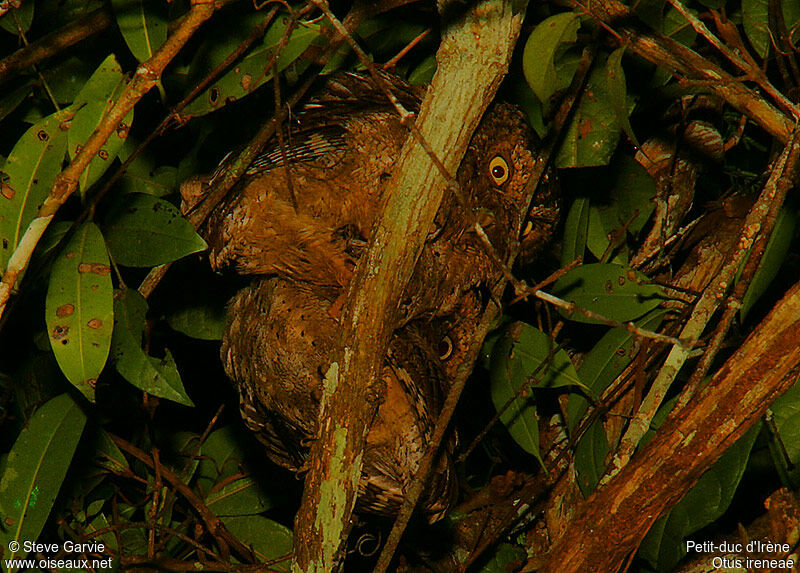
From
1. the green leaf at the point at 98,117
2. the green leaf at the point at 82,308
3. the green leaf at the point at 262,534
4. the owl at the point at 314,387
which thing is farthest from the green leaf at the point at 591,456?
the green leaf at the point at 98,117

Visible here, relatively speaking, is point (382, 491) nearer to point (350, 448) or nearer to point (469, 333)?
point (350, 448)

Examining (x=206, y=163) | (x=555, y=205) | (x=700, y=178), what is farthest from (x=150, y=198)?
(x=700, y=178)

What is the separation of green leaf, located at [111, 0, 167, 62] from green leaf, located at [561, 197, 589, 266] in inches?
33.9

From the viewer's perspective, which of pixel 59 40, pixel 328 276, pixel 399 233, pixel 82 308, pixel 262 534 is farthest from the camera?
pixel 262 534

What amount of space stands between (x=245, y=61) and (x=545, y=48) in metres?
0.50

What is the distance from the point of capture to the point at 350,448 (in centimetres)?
94

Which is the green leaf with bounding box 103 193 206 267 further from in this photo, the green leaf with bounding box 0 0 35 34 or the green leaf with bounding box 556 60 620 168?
the green leaf with bounding box 556 60 620 168

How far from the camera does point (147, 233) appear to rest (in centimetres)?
113

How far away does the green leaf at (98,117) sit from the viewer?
108 cm

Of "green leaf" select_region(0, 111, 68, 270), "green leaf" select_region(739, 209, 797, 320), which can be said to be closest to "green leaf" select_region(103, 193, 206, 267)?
"green leaf" select_region(0, 111, 68, 270)

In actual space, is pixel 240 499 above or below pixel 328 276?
below

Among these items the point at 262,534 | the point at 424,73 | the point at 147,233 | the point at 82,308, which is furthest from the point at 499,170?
the point at 262,534

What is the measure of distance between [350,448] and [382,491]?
19 centimetres

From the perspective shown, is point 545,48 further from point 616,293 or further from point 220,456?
point 220,456
